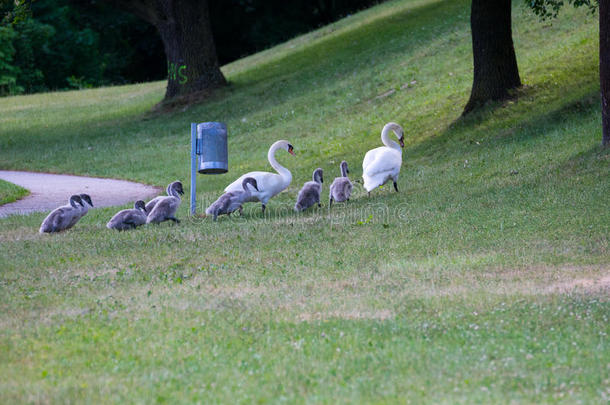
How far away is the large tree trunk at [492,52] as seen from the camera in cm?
2128

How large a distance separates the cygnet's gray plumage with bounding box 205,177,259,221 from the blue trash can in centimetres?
82

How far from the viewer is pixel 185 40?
34.0 m

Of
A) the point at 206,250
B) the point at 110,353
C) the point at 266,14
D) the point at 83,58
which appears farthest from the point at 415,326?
the point at 83,58

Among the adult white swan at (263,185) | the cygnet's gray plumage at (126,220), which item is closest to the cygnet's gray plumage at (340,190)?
the adult white swan at (263,185)

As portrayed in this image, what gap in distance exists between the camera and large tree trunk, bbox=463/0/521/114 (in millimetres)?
21281

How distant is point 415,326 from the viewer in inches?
302

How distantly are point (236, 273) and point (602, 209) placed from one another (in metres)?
5.90

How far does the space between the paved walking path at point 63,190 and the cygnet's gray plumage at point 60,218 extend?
356 cm

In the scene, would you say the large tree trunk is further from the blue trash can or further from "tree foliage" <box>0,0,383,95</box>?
"tree foliage" <box>0,0,383,95</box>

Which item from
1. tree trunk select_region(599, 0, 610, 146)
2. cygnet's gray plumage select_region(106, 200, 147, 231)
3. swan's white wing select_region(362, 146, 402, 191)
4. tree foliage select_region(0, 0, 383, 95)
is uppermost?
tree foliage select_region(0, 0, 383, 95)

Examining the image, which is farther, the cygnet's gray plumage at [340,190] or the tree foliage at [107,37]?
the tree foliage at [107,37]

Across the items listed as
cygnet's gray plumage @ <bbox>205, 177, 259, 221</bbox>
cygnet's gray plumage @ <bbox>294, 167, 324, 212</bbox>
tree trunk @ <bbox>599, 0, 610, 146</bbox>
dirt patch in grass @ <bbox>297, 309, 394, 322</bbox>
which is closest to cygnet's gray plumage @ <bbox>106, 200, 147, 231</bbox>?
cygnet's gray plumage @ <bbox>205, 177, 259, 221</bbox>

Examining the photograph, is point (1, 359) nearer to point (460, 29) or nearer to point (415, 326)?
point (415, 326)

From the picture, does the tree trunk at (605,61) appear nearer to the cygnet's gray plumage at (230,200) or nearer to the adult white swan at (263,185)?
the adult white swan at (263,185)
